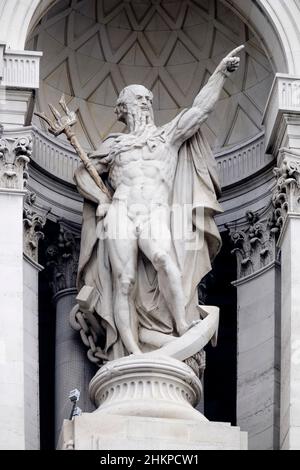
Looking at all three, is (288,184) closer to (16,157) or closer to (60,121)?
(60,121)

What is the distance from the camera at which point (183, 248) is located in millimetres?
31438

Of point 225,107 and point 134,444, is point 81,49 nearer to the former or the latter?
point 225,107

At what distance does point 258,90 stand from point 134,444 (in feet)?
21.7

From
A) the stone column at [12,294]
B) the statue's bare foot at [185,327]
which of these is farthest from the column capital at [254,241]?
the stone column at [12,294]

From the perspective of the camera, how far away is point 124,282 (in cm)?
3102

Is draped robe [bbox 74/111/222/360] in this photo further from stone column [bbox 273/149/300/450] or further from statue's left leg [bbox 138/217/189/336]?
stone column [bbox 273/149/300/450]

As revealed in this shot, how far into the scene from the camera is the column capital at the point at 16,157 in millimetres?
31062

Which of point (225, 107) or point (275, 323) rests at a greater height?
point (225, 107)

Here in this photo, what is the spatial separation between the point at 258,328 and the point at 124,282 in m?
2.08

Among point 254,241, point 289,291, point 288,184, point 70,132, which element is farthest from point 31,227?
point 289,291

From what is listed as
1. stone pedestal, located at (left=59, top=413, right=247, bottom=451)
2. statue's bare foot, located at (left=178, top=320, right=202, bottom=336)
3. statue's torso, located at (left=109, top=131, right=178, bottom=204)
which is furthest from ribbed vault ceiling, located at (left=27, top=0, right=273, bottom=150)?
stone pedestal, located at (left=59, top=413, right=247, bottom=451)

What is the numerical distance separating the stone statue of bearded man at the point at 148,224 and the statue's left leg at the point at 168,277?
1cm

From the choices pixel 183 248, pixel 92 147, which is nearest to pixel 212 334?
pixel 183 248

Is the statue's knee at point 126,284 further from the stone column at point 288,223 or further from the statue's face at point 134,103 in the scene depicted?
the statue's face at point 134,103
